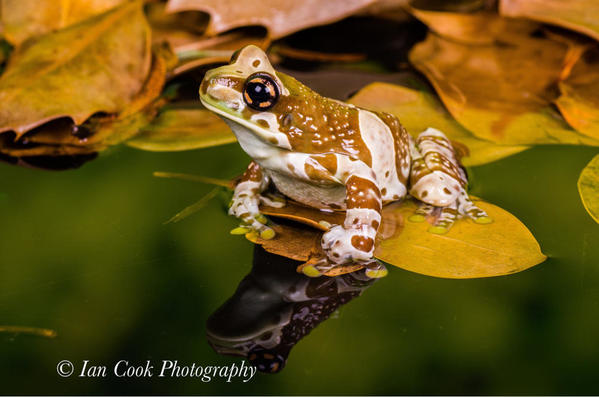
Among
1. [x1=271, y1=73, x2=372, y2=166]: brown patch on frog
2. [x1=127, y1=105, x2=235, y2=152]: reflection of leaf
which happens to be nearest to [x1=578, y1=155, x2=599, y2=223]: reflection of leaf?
[x1=271, y1=73, x2=372, y2=166]: brown patch on frog

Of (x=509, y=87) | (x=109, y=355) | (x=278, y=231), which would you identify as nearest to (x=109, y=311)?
(x=109, y=355)

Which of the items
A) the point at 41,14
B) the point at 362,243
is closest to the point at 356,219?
the point at 362,243

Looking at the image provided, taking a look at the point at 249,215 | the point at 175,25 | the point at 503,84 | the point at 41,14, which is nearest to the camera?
the point at 249,215

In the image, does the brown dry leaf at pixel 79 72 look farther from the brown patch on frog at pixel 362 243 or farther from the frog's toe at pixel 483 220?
the frog's toe at pixel 483 220

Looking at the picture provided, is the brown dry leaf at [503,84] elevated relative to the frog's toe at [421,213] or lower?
elevated

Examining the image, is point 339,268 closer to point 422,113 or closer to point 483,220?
point 483,220

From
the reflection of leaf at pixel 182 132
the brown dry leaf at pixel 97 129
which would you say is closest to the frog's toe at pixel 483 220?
the reflection of leaf at pixel 182 132

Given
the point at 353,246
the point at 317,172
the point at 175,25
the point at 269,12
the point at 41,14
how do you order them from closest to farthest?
the point at 353,246
the point at 317,172
the point at 269,12
the point at 41,14
the point at 175,25
